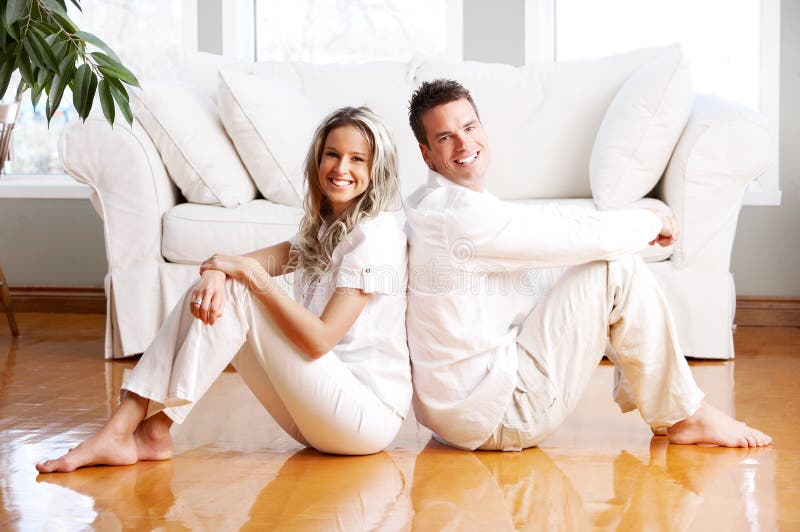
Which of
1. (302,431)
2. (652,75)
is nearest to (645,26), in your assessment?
(652,75)

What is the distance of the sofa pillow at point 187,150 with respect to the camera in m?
3.49

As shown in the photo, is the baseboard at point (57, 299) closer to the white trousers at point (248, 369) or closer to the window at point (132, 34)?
the window at point (132, 34)

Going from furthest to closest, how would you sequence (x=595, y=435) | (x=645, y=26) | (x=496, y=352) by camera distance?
(x=645, y=26) < (x=595, y=435) < (x=496, y=352)

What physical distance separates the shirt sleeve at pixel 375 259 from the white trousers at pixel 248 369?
0.51ft

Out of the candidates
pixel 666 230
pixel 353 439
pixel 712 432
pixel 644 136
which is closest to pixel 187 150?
pixel 644 136

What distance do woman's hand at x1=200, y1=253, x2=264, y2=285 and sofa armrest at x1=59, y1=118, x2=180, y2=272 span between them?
→ 151 cm

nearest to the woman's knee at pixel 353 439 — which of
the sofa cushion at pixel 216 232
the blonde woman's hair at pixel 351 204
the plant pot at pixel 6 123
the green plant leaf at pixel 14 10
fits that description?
the blonde woman's hair at pixel 351 204

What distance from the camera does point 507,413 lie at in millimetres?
2088

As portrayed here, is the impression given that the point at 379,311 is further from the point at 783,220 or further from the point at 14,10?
the point at 783,220

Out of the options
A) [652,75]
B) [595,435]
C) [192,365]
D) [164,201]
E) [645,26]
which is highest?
[645,26]

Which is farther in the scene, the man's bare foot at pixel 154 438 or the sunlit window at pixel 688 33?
the sunlit window at pixel 688 33

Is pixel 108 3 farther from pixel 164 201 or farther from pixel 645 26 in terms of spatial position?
pixel 645 26

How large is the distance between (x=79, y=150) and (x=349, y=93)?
108 centimetres

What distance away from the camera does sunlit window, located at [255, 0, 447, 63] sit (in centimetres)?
465
